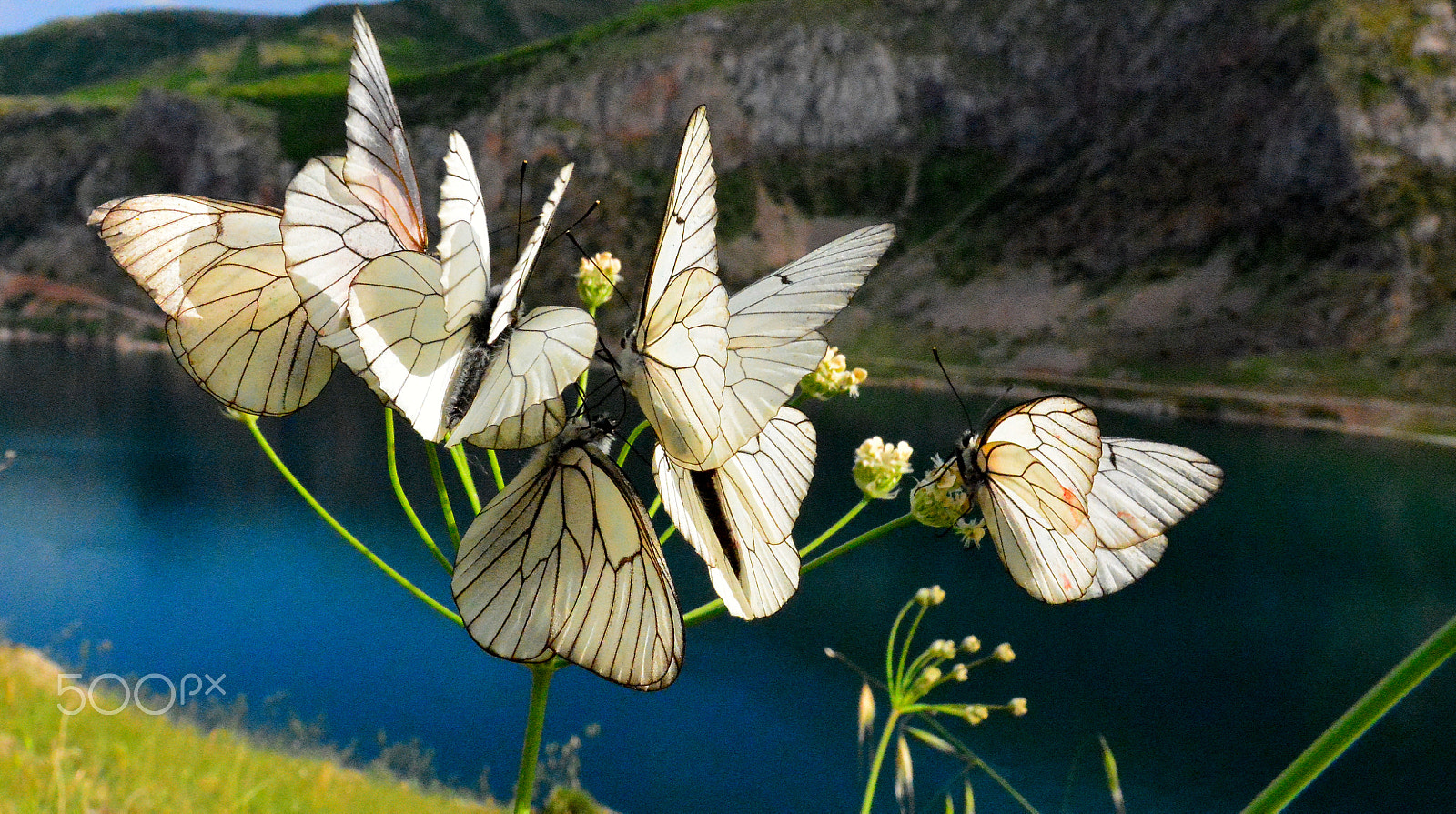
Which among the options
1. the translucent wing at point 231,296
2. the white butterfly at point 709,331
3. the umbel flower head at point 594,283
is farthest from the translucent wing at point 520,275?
the umbel flower head at point 594,283

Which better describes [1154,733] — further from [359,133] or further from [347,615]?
[359,133]

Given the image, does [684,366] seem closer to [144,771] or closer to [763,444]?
[763,444]

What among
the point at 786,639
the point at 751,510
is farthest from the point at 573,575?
the point at 786,639

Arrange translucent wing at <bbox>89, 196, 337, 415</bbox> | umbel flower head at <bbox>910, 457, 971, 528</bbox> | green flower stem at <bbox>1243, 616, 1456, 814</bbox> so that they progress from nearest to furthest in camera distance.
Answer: green flower stem at <bbox>1243, 616, 1456, 814</bbox> → translucent wing at <bbox>89, 196, 337, 415</bbox> → umbel flower head at <bbox>910, 457, 971, 528</bbox>

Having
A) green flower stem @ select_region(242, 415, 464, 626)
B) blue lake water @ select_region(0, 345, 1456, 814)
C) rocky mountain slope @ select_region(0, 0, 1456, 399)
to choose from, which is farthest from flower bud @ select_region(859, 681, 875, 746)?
rocky mountain slope @ select_region(0, 0, 1456, 399)

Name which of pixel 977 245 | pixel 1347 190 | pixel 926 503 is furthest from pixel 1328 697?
pixel 977 245

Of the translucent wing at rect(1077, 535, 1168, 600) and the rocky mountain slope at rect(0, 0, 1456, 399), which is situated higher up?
the translucent wing at rect(1077, 535, 1168, 600)

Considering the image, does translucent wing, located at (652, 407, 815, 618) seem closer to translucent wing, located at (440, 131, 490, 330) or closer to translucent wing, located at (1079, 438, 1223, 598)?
translucent wing, located at (440, 131, 490, 330)
